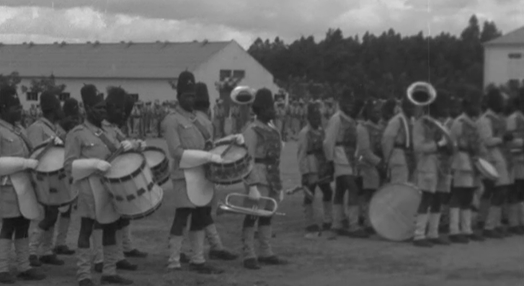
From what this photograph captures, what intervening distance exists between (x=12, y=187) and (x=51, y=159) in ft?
1.94

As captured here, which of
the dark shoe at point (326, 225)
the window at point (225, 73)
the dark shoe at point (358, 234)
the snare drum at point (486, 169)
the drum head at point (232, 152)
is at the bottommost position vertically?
the dark shoe at point (358, 234)

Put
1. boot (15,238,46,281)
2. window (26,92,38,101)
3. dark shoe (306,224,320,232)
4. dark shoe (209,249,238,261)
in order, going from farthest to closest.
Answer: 1. window (26,92,38,101)
2. dark shoe (306,224,320,232)
3. dark shoe (209,249,238,261)
4. boot (15,238,46,281)

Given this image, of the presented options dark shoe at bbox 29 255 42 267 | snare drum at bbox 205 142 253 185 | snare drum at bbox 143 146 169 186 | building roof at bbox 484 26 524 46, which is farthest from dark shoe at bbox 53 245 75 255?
building roof at bbox 484 26 524 46

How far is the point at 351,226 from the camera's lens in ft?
44.9

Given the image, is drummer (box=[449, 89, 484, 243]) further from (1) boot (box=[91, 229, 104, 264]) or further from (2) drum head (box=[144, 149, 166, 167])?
(1) boot (box=[91, 229, 104, 264])

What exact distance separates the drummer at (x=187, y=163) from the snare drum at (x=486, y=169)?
4.45 meters

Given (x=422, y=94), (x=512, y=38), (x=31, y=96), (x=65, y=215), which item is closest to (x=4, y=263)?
(x=65, y=215)

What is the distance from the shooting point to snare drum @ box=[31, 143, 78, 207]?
33.1 feet

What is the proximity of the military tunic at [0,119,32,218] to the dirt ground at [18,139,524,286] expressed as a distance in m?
0.89

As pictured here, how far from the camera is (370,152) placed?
44.6 feet

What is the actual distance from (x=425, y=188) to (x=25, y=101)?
4104 centimetres

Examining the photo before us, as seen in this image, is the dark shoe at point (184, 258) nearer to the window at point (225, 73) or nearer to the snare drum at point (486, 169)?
the snare drum at point (486, 169)

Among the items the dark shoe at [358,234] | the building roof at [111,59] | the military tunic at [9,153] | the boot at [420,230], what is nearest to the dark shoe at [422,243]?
the boot at [420,230]

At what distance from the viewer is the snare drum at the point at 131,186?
9445mm
